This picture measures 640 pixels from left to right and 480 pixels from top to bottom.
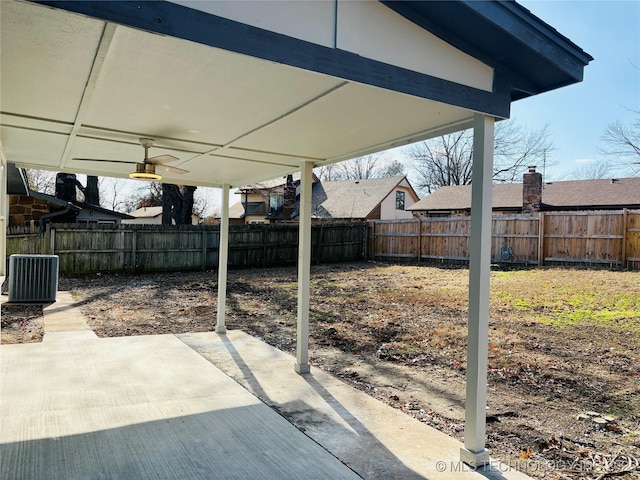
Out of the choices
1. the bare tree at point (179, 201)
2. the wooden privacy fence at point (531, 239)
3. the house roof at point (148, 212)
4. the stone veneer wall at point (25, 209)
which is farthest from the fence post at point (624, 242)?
the house roof at point (148, 212)

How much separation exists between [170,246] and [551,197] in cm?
1640

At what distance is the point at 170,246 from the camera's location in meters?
13.6

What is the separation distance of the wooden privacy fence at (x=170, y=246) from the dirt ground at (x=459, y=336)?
32.0 inches

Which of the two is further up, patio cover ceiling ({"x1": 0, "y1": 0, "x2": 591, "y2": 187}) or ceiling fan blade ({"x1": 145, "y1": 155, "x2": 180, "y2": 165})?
patio cover ceiling ({"x1": 0, "y1": 0, "x2": 591, "y2": 187})

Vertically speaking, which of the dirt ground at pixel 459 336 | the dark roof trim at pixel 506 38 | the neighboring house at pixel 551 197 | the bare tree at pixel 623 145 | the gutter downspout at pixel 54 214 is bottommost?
the dirt ground at pixel 459 336

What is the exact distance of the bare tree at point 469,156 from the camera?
93.4 feet

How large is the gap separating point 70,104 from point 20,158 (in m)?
2.85

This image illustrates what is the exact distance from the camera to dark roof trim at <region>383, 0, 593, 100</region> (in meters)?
2.42

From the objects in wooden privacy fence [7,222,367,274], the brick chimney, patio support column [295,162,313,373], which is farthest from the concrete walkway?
the brick chimney

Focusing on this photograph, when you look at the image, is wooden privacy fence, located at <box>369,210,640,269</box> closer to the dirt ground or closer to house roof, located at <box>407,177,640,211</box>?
the dirt ground

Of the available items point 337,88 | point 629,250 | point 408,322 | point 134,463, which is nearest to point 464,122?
point 337,88

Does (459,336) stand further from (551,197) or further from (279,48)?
(551,197)

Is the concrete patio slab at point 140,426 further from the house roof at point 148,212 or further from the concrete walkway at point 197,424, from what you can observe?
the house roof at point 148,212

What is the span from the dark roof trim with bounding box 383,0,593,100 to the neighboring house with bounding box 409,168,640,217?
55.2 feet
